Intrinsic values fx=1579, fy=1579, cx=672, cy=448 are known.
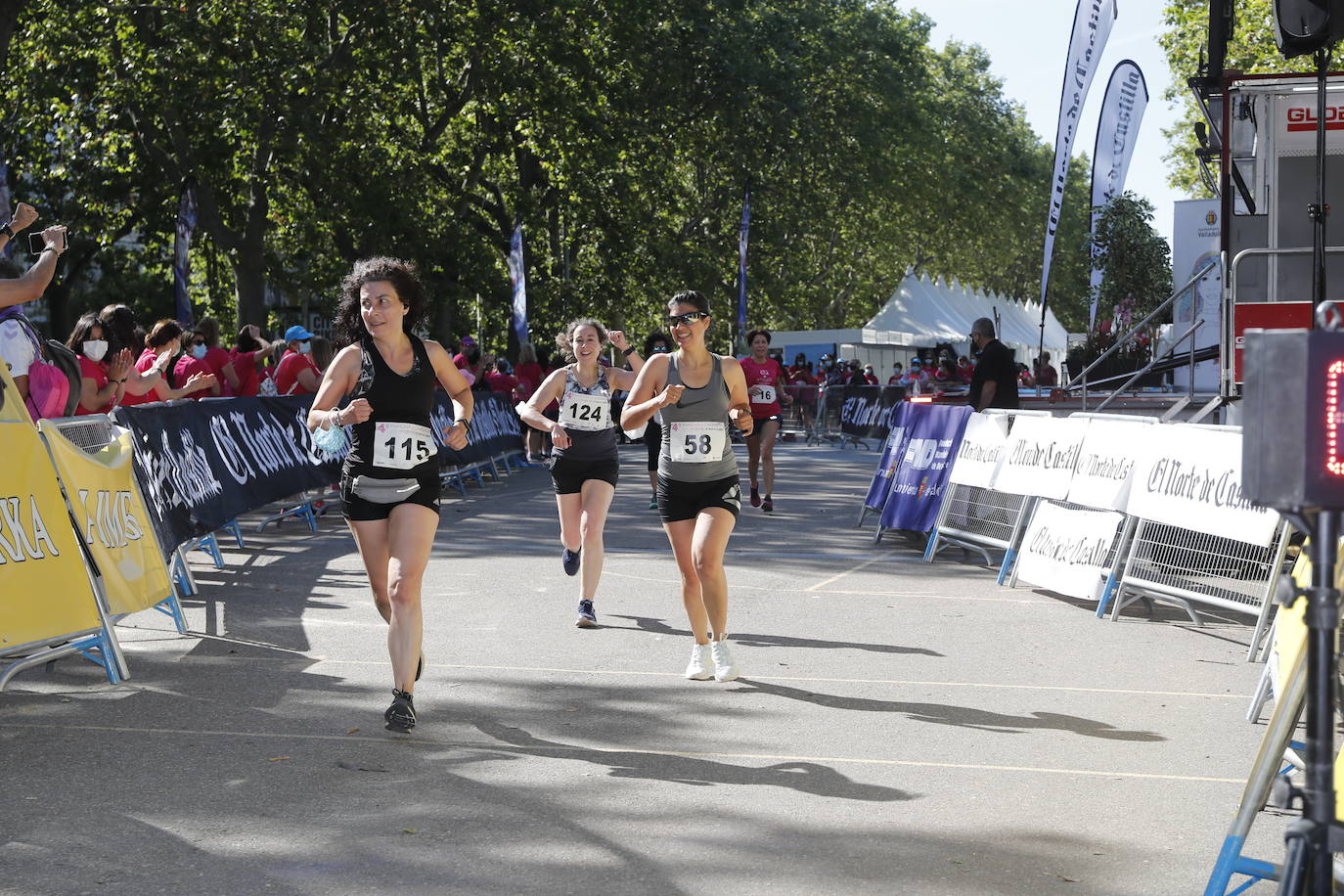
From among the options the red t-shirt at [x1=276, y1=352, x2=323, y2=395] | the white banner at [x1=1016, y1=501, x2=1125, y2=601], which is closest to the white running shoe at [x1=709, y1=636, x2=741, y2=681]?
the white banner at [x1=1016, y1=501, x2=1125, y2=601]

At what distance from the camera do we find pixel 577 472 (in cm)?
1017

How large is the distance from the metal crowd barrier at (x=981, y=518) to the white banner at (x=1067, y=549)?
1.67ft

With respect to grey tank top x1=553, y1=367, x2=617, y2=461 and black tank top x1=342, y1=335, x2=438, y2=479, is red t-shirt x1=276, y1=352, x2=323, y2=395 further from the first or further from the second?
black tank top x1=342, y1=335, x2=438, y2=479

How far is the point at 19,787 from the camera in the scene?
5.66 meters

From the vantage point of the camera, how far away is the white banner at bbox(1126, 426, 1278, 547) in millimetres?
8828

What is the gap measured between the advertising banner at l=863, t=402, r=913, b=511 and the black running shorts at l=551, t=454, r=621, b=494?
17.4ft

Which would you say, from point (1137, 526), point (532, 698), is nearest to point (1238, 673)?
point (1137, 526)

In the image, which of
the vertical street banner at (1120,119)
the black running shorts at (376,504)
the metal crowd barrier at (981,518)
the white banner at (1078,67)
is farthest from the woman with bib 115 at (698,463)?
the vertical street banner at (1120,119)

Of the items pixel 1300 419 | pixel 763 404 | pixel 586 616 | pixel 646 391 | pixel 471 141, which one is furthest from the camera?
pixel 471 141

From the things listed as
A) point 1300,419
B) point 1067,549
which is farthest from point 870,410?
point 1300,419

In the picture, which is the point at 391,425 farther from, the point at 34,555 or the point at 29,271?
the point at 29,271

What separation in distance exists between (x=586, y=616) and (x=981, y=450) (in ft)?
14.9

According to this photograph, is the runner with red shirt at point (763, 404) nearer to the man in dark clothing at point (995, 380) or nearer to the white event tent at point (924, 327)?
the man in dark clothing at point (995, 380)

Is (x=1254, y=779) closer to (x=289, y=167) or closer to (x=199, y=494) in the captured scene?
(x=199, y=494)
